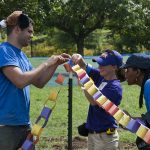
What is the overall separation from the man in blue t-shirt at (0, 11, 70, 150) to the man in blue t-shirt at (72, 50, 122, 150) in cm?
85

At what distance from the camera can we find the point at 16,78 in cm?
375

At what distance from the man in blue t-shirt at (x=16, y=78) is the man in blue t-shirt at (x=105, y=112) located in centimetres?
85

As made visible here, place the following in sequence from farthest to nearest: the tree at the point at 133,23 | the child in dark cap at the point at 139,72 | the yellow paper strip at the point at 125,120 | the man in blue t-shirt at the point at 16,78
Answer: the tree at the point at 133,23, the man in blue t-shirt at the point at 16,78, the child in dark cap at the point at 139,72, the yellow paper strip at the point at 125,120

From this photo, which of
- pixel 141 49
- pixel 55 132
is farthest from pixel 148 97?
pixel 141 49

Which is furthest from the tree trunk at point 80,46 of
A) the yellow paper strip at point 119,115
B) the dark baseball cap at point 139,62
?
the yellow paper strip at point 119,115

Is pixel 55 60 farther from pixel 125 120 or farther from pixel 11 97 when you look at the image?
pixel 125 120

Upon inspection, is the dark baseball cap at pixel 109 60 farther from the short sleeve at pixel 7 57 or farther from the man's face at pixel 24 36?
the short sleeve at pixel 7 57

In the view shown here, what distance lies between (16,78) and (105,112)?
1.30 metres

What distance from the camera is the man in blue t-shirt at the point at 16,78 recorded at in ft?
12.4

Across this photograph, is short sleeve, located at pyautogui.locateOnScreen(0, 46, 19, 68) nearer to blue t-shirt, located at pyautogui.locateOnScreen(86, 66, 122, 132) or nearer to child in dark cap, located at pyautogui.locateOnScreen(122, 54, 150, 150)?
child in dark cap, located at pyautogui.locateOnScreen(122, 54, 150, 150)

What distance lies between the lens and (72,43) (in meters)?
48.8

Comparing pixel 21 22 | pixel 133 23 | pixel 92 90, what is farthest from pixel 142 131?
pixel 133 23

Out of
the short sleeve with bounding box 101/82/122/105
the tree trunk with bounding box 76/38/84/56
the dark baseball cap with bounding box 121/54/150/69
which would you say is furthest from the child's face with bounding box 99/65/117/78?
the tree trunk with bounding box 76/38/84/56

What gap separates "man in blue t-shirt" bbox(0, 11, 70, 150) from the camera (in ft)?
12.4
